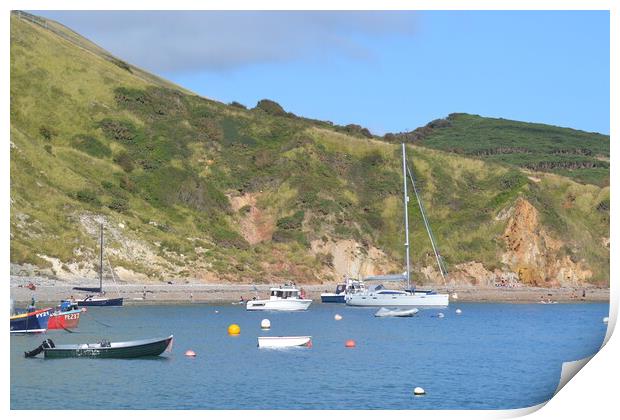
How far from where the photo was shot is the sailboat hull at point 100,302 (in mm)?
66562

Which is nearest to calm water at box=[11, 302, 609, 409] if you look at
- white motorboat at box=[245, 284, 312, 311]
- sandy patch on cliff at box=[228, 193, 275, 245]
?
white motorboat at box=[245, 284, 312, 311]

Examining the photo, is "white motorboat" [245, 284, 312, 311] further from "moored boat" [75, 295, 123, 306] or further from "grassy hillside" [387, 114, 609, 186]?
"grassy hillside" [387, 114, 609, 186]

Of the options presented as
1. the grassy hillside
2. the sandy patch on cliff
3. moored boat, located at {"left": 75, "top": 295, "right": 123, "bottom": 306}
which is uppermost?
the grassy hillside

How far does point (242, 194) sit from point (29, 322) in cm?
5256

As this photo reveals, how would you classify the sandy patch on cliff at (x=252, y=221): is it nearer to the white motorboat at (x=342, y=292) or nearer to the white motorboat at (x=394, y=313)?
the white motorboat at (x=342, y=292)

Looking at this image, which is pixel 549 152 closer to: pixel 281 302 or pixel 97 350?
pixel 281 302

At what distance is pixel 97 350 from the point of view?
131 ft

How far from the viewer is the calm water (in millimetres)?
32812

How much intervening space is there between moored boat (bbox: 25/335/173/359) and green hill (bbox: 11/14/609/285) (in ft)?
118

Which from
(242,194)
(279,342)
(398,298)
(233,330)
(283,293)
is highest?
(242,194)

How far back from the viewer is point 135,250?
260ft

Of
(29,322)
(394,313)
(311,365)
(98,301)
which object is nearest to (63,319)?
(29,322)
